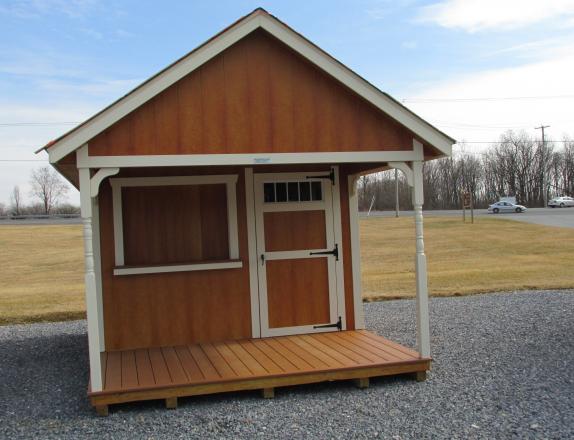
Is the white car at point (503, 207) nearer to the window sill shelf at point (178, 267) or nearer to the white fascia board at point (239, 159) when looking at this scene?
the window sill shelf at point (178, 267)

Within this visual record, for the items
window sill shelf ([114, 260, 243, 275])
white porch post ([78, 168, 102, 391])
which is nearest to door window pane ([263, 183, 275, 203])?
window sill shelf ([114, 260, 243, 275])

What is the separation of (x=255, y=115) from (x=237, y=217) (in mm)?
1965

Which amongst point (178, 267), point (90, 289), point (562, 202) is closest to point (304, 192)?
point (178, 267)

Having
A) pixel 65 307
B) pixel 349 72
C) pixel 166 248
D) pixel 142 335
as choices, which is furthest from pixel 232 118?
pixel 65 307

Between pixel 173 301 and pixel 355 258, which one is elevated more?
pixel 355 258

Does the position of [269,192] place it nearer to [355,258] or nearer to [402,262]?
[355,258]

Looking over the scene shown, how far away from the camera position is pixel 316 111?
21.7ft

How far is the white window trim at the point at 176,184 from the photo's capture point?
7742mm

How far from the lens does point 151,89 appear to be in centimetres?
607

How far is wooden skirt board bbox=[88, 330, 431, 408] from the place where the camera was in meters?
6.07

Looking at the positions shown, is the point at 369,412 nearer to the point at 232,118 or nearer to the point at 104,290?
the point at 232,118

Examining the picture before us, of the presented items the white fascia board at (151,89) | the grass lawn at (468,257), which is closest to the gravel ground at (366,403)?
the white fascia board at (151,89)

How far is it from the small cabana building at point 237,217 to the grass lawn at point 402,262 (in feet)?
17.2

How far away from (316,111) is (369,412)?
299 centimetres
